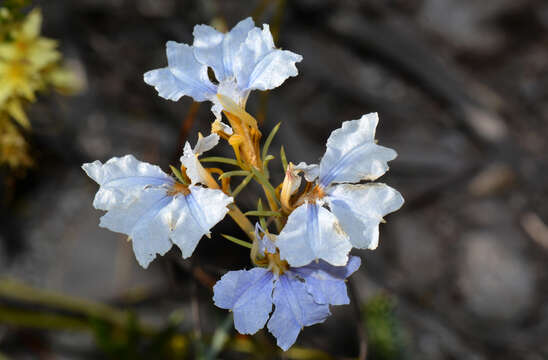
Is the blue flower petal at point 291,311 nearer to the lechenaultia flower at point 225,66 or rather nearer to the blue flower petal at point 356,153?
the blue flower petal at point 356,153

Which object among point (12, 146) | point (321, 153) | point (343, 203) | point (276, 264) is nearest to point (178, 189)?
point (276, 264)

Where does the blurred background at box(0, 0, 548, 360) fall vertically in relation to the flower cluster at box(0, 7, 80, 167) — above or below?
below

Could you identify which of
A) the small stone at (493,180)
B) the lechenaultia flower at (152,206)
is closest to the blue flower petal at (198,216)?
the lechenaultia flower at (152,206)

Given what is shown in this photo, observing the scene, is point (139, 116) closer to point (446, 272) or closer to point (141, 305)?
point (141, 305)

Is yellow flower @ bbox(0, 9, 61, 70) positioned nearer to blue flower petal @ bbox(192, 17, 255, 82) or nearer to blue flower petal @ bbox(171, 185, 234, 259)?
blue flower petal @ bbox(192, 17, 255, 82)

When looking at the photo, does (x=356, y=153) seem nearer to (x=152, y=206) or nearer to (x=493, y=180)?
(x=152, y=206)

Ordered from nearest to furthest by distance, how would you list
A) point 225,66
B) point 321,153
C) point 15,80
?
point 225,66 → point 15,80 → point 321,153

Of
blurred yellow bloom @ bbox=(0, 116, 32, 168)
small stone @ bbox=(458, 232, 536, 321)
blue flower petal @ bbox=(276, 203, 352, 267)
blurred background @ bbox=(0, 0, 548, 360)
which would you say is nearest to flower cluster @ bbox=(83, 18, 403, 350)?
blue flower petal @ bbox=(276, 203, 352, 267)
